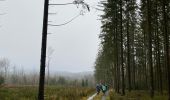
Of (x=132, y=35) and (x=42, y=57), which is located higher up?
(x=132, y=35)

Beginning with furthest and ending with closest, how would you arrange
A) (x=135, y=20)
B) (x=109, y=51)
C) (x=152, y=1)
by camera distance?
(x=109, y=51) < (x=135, y=20) < (x=152, y=1)

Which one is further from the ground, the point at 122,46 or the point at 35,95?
the point at 122,46

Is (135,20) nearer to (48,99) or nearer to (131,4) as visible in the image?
(131,4)

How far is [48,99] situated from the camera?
86.4 feet

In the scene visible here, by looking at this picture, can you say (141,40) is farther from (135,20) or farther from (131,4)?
(131,4)

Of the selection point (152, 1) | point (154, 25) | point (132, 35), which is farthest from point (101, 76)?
point (152, 1)

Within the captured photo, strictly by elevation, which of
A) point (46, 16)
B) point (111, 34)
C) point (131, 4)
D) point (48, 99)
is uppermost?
point (131, 4)

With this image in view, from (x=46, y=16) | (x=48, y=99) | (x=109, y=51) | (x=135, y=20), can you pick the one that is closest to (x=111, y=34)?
(x=135, y=20)

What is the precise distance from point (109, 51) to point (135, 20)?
894 centimetres

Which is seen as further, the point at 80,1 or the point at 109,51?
the point at 109,51

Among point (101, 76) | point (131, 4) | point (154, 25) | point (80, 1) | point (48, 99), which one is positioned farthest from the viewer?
point (101, 76)

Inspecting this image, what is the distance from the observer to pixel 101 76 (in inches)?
3797

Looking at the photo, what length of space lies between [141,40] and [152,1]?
24.2 metres

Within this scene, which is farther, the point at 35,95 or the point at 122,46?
the point at 122,46
